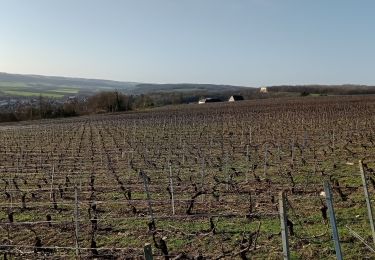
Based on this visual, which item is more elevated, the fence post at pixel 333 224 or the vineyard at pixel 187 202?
the fence post at pixel 333 224

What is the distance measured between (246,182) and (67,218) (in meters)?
5.29

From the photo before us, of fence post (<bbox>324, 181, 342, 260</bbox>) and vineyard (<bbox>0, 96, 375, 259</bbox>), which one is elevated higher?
fence post (<bbox>324, 181, 342, 260</bbox>)

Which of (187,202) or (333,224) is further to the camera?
(187,202)

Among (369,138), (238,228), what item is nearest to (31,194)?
(238,228)

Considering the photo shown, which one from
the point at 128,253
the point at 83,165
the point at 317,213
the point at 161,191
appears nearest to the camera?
the point at 128,253

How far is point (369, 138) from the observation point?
23.0 meters

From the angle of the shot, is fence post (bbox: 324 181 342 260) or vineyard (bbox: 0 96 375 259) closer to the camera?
fence post (bbox: 324 181 342 260)

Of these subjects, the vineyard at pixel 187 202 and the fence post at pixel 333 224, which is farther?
the vineyard at pixel 187 202

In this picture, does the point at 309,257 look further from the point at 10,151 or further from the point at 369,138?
the point at 10,151

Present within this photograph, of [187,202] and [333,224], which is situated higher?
[333,224]

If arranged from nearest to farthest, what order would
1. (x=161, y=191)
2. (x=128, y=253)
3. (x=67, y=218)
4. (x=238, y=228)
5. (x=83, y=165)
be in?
(x=128, y=253) → (x=238, y=228) → (x=67, y=218) → (x=161, y=191) → (x=83, y=165)

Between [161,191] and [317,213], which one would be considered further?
[161,191]

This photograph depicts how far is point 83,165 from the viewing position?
18797mm

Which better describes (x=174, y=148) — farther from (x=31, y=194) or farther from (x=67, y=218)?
(x=67, y=218)
